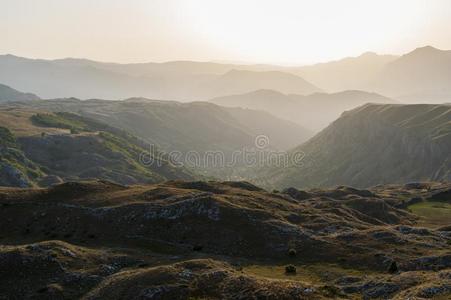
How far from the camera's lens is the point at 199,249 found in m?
75.5

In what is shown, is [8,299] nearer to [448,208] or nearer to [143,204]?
[143,204]

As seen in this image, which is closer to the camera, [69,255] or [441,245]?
[69,255]

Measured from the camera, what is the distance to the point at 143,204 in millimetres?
91625

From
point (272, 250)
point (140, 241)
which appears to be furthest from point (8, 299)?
point (272, 250)

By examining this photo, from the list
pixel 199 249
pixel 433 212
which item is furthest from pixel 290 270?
pixel 433 212

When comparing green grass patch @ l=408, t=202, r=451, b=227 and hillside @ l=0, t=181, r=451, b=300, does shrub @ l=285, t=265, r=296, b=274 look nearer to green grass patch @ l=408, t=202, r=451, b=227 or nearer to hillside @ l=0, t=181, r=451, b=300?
hillside @ l=0, t=181, r=451, b=300

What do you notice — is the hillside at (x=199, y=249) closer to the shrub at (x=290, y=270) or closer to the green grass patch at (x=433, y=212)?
the shrub at (x=290, y=270)

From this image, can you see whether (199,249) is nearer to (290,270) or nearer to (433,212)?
(290,270)

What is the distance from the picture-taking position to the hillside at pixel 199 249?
54125 mm

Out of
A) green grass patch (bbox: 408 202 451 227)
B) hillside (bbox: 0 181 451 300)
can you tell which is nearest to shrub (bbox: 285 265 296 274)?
hillside (bbox: 0 181 451 300)

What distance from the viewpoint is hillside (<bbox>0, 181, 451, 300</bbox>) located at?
54.1m

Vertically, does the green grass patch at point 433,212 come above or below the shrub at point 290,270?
below

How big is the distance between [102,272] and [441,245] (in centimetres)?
6056

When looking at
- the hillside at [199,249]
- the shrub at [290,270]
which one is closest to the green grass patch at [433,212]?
the hillside at [199,249]
